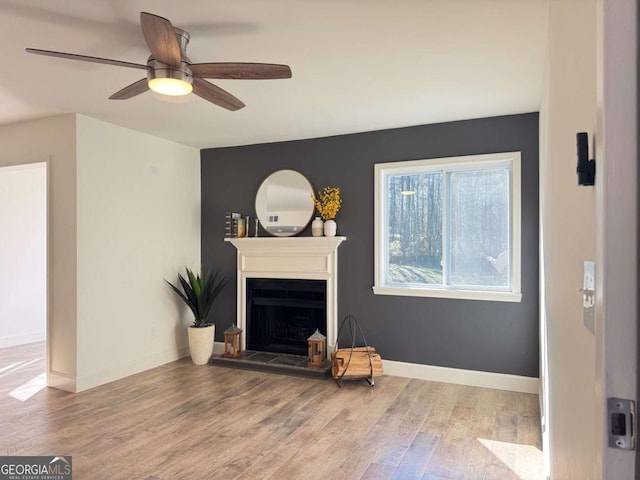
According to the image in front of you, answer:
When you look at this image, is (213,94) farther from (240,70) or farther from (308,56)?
(308,56)

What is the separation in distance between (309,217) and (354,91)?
1.76m

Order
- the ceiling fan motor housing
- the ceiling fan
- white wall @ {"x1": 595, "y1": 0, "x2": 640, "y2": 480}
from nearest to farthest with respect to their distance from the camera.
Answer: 1. white wall @ {"x1": 595, "y1": 0, "x2": 640, "y2": 480}
2. the ceiling fan
3. the ceiling fan motor housing

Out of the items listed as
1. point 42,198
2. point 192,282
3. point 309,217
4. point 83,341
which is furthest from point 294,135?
point 42,198

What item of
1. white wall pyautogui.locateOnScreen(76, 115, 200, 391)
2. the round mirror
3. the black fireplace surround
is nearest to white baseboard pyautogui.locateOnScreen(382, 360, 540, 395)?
the black fireplace surround

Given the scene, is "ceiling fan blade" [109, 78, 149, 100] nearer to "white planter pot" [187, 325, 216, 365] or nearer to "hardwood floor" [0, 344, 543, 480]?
"hardwood floor" [0, 344, 543, 480]

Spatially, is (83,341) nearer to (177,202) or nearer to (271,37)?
(177,202)

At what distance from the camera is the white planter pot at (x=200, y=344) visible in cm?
475

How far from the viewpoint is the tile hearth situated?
4.26m

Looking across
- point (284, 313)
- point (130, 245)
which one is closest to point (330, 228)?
point (284, 313)

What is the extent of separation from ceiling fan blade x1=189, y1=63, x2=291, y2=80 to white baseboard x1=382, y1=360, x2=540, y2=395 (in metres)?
3.07

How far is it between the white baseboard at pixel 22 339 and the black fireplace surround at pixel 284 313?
329 centimetres

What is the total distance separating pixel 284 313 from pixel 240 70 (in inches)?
124

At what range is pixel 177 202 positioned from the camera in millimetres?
5059

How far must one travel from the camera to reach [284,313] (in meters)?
4.92
